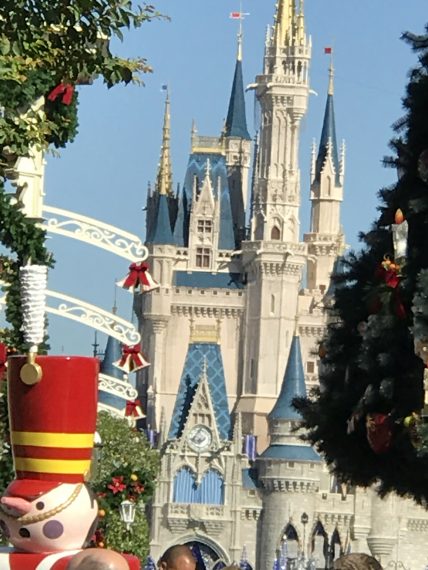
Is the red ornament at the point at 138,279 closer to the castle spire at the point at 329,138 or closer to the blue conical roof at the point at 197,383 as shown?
the blue conical roof at the point at 197,383

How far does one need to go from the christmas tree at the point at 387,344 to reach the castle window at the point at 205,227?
345 ft

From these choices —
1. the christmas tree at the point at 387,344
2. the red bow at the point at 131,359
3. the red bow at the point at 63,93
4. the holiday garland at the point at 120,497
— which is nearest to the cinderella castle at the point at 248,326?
the holiday garland at the point at 120,497

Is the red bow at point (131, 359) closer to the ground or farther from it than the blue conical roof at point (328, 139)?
closer to the ground

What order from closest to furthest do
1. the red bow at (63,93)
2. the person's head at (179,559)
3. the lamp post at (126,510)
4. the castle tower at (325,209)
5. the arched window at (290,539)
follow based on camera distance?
the person's head at (179,559)
the red bow at (63,93)
the lamp post at (126,510)
the arched window at (290,539)
the castle tower at (325,209)

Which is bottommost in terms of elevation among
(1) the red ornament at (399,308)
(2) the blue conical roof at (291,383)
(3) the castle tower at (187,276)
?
(1) the red ornament at (399,308)

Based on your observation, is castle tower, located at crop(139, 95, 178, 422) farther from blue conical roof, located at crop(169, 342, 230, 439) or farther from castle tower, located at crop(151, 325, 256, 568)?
castle tower, located at crop(151, 325, 256, 568)

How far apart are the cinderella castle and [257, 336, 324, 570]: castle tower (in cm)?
9

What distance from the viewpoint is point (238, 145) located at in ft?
441

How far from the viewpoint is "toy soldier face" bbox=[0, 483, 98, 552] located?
9.50 metres

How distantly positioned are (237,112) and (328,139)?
663cm

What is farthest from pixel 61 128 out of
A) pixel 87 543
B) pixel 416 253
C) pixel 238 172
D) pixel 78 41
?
pixel 238 172

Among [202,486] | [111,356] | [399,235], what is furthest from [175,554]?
[111,356]

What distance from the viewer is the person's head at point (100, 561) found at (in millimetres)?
8320

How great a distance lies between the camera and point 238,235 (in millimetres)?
129625
